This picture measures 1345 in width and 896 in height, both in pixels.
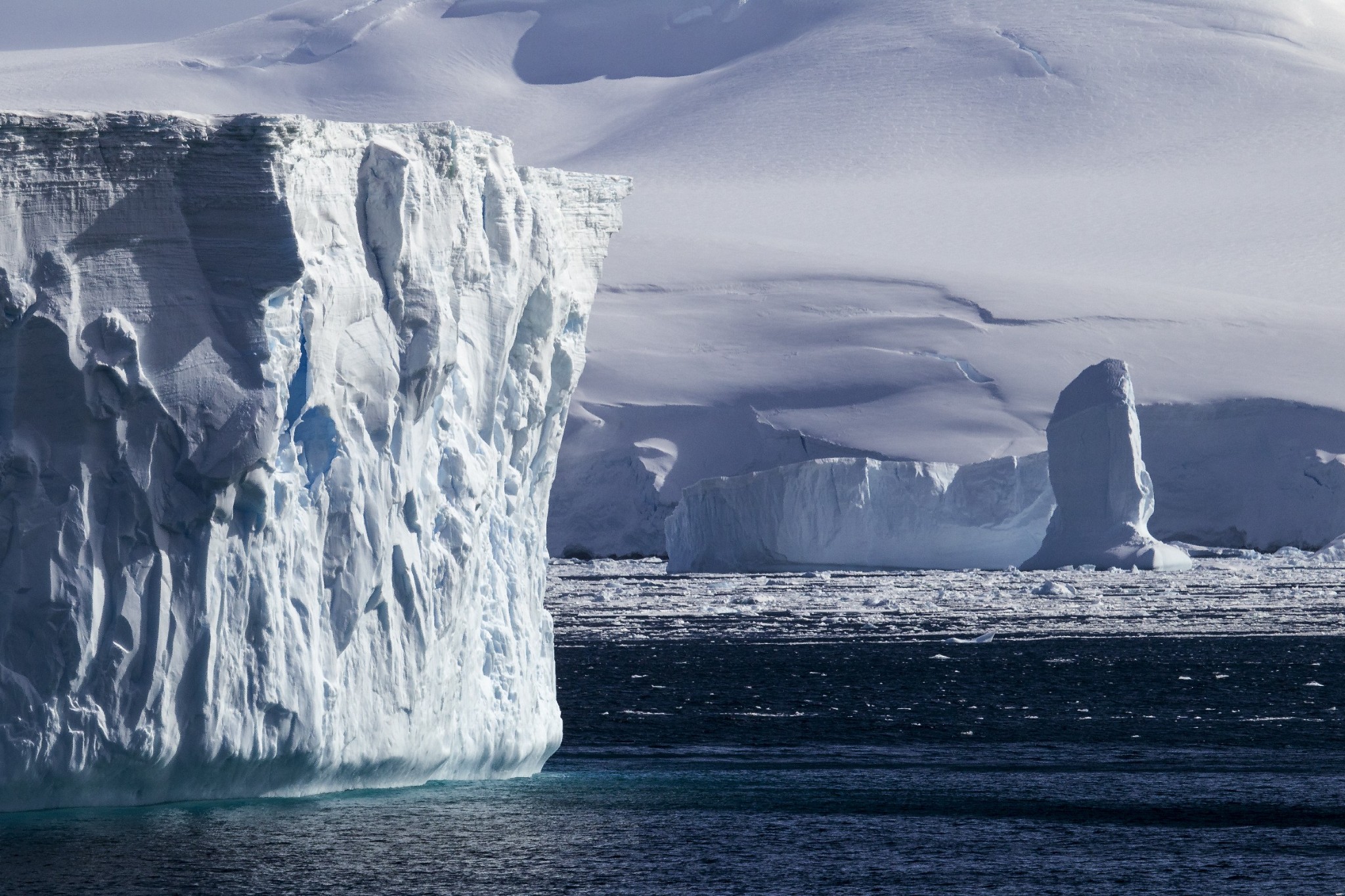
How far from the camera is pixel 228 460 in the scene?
1016cm

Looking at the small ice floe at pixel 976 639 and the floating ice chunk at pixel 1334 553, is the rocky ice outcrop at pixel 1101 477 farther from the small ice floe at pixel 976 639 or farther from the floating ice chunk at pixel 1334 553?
the small ice floe at pixel 976 639

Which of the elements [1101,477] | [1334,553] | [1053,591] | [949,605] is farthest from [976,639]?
[1334,553]

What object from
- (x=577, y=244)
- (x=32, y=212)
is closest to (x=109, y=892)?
(x=32, y=212)

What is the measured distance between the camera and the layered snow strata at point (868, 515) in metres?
50.3

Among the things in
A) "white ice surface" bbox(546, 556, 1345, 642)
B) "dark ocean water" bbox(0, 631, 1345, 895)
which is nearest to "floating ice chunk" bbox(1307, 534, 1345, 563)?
"white ice surface" bbox(546, 556, 1345, 642)

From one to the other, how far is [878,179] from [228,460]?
102 m

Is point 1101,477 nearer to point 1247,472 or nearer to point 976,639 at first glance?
point 1247,472

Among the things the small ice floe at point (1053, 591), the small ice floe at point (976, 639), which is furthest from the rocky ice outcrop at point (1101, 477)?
the small ice floe at point (976, 639)

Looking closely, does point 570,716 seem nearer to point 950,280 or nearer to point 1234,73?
point 950,280

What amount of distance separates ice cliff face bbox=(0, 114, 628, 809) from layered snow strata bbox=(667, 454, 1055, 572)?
3835 cm

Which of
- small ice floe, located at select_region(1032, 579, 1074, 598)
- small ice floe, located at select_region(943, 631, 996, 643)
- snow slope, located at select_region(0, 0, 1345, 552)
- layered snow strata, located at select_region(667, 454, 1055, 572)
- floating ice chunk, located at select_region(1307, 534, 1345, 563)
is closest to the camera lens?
small ice floe, located at select_region(943, 631, 996, 643)

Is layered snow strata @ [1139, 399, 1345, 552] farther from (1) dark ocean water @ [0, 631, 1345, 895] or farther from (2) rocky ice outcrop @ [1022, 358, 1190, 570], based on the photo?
(1) dark ocean water @ [0, 631, 1345, 895]

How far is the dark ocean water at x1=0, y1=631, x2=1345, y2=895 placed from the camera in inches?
372

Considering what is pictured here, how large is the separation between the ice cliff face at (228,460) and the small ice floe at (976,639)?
15959 millimetres
